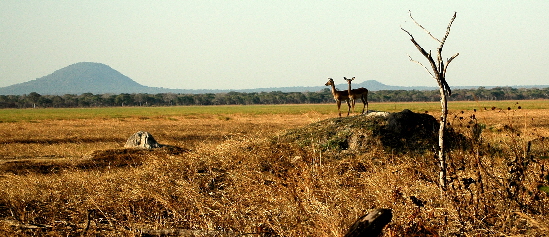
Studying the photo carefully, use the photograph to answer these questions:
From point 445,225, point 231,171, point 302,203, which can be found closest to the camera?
point 445,225

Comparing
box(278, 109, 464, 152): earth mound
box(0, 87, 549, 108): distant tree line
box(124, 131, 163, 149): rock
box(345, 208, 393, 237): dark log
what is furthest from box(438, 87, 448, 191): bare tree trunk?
box(0, 87, 549, 108): distant tree line

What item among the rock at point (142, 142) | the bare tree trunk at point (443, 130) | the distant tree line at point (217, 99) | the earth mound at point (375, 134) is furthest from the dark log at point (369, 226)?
the distant tree line at point (217, 99)

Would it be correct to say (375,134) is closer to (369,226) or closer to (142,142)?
(369,226)

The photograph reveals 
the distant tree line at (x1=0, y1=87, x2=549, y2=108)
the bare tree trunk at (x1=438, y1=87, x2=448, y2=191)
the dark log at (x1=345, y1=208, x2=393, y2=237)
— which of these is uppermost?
the bare tree trunk at (x1=438, y1=87, x2=448, y2=191)

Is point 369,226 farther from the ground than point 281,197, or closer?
farther from the ground

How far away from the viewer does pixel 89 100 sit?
565 ft

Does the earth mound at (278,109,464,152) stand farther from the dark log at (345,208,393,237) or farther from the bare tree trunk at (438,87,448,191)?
the dark log at (345,208,393,237)

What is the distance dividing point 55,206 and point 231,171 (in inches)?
126

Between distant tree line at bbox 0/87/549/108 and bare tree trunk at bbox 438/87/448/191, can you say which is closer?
bare tree trunk at bbox 438/87/448/191

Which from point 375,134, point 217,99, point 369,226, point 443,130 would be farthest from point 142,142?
point 217,99

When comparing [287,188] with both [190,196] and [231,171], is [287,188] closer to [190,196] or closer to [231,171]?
[190,196]

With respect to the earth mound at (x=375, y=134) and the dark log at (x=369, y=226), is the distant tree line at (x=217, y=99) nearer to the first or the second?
the earth mound at (x=375, y=134)

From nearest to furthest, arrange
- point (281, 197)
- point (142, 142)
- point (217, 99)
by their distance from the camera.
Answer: point (281, 197)
point (142, 142)
point (217, 99)

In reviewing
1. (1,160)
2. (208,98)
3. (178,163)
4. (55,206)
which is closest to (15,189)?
(55,206)
